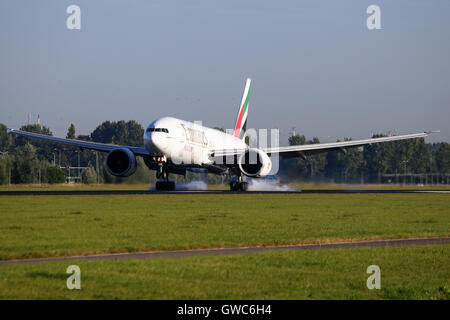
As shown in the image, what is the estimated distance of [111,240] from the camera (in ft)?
72.8

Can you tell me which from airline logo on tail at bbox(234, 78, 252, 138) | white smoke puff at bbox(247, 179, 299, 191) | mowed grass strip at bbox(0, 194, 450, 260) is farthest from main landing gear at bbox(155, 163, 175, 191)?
mowed grass strip at bbox(0, 194, 450, 260)

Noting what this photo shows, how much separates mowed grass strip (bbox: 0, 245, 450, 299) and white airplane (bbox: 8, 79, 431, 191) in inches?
1450

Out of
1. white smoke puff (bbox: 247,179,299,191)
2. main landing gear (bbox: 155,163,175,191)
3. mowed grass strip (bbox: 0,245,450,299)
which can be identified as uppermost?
main landing gear (bbox: 155,163,175,191)

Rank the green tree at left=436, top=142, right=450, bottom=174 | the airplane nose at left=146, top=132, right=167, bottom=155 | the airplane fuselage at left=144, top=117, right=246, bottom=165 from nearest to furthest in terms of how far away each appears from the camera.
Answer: the airplane nose at left=146, top=132, right=167, bottom=155, the airplane fuselage at left=144, top=117, right=246, bottom=165, the green tree at left=436, top=142, right=450, bottom=174

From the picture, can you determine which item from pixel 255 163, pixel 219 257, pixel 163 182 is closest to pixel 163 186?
pixel 163 182

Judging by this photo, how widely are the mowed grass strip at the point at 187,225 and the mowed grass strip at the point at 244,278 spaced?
10.3 feet

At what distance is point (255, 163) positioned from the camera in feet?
198

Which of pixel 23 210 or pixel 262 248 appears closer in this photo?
pixel 262 248

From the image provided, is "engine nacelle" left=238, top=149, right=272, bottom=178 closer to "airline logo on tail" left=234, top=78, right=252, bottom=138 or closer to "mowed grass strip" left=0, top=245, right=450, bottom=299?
"airline logo on tail" left=234, top=78, right=252, bottom=138

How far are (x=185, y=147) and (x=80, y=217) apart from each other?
2691 cm

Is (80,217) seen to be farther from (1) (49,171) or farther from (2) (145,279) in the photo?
(1) (49,171)

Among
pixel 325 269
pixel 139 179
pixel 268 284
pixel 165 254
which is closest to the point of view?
pixel 268 284

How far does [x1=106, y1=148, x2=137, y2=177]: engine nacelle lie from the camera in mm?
58812
